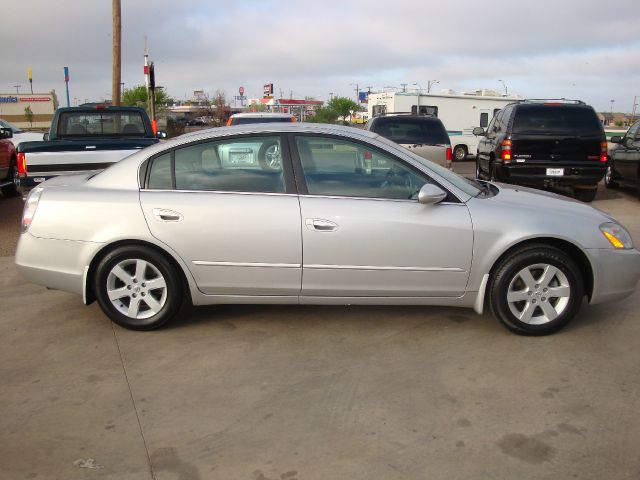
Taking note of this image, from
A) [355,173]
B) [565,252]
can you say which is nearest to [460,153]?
[565,252]

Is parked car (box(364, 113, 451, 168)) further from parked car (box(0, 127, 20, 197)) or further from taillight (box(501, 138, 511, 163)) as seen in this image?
parked car (box(0, 127, 20, 197))

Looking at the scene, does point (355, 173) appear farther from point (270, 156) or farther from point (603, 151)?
point (603, 151)

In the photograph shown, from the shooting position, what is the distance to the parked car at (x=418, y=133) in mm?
11359

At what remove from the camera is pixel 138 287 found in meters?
4.59

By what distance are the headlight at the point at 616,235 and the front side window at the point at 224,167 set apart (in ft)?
8.03

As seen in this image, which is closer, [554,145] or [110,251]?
[110,251]

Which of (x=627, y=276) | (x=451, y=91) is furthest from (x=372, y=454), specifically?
(x=451, y=91)

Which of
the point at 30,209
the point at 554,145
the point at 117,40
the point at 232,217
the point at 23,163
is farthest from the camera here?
the point at 117,40

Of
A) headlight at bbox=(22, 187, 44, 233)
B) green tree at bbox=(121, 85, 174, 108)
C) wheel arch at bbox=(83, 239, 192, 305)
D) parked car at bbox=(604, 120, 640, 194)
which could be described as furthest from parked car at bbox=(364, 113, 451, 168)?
green tree at bbox=(121, 85, 174, 108)

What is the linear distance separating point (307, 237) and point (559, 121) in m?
7.38

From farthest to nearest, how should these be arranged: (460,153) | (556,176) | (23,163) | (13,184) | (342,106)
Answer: (342,106) < (460,153) < (13,184) < (556,176) < (23,163)

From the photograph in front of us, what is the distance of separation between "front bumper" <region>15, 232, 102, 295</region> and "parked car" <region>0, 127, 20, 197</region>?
6.94 meters

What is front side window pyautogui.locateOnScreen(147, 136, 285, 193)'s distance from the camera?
458 cm

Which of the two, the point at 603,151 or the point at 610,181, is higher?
the point at 603,151
